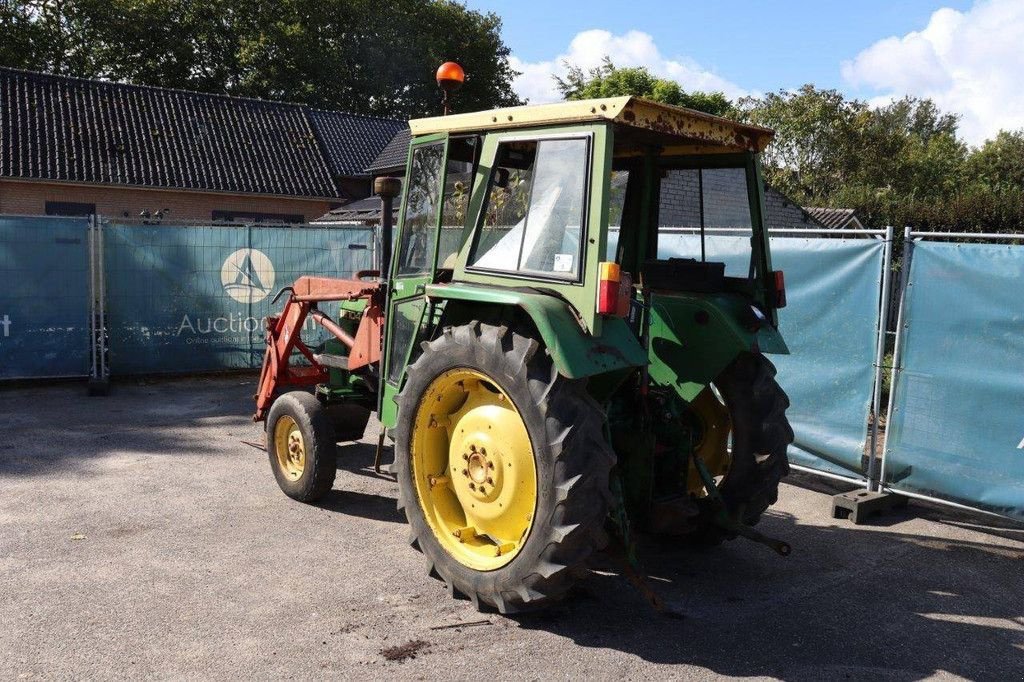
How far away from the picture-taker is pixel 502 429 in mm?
4148

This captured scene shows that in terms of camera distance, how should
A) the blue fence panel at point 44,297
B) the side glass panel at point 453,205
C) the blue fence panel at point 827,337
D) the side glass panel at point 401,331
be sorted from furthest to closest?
1. the blue fence panel at point 44,297
2. the blue fence panel at point 827,337
3. the side glass panel at point 401,331
4. the side glass panel at point 453,205

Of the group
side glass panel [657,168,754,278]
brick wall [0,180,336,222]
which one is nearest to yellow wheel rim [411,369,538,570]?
side glass panel [657,168,754,278]

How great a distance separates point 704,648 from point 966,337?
10.6ft

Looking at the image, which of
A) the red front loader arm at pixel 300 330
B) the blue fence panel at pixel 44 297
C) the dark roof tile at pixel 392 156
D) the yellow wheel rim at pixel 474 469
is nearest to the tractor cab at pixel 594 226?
the yellow wheel rim at pixel 474 469

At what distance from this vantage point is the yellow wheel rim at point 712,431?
532cm

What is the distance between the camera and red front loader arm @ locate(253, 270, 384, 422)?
586 centimetres

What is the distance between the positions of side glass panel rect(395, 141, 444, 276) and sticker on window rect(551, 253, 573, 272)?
92 centimetres

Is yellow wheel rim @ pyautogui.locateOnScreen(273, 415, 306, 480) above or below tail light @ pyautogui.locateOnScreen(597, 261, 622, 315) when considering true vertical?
below

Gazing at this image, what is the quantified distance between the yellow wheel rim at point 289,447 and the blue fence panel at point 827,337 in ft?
10.1

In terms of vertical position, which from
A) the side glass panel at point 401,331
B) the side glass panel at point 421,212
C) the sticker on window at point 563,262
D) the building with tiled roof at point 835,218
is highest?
the building with tiled roof at point 835,218

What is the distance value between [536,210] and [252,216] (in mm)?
22903

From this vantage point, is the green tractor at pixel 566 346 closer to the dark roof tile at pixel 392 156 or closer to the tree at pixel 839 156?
the dark roof tile at pixel 392 156

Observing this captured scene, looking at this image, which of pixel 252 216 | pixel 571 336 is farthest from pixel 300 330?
pixel 252 216

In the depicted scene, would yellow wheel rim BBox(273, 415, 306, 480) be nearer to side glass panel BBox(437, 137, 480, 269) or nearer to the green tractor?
the green tractor
